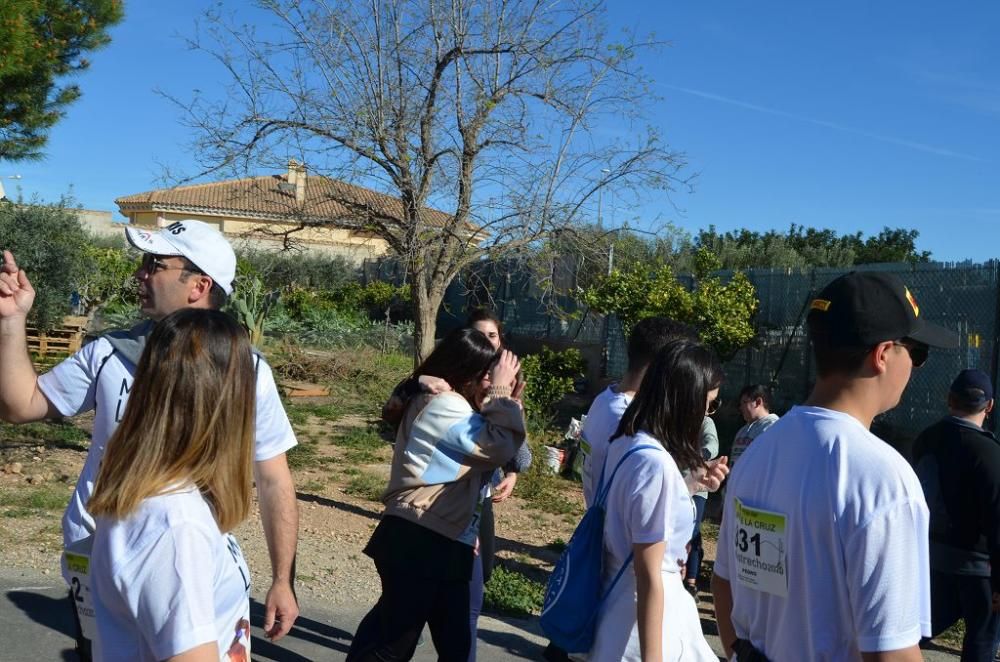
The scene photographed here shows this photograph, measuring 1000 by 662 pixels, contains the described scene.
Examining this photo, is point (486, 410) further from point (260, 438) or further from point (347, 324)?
point (347, 324)

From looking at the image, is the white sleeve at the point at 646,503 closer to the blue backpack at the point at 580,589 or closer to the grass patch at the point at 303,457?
the blue backpack at the point at 580,589

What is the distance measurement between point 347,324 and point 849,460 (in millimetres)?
20471

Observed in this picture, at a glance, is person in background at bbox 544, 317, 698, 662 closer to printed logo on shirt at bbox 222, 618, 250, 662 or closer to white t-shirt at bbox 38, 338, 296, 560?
white t-shirt at bbox 38, 338, 296, 560

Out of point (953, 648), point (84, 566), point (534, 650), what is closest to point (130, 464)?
point (84, 566)

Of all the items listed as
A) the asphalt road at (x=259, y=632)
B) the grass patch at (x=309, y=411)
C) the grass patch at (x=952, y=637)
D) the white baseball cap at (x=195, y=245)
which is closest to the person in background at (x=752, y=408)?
the grass patch at (x=952, y=637)

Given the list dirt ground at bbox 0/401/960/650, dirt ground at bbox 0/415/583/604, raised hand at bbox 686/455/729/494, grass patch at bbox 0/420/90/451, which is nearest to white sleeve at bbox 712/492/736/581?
raised hand at bbox 686/455/729/494

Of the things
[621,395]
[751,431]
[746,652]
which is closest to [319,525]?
[751,431]

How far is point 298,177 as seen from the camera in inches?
399

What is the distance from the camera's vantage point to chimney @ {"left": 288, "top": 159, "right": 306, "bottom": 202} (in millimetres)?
9820

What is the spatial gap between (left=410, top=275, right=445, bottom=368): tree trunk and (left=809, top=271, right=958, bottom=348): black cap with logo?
8.21m

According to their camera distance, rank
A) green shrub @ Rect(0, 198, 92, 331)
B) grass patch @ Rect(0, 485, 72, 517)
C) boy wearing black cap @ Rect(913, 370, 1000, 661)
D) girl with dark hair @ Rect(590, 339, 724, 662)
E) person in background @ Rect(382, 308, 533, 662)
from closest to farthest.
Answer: girl with dark hair @ Rect(590, 339, 724, 662) < person in background @ Rect(382, 308, 533, 662) < boy wearing black cap @ Rect(913, 370, 1000, 661) < grass patch @ Rect(0, 485, 72, 517) < green shrub @ Rect(0, 198, 92, 331)

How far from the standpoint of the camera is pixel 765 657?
7.09 feet

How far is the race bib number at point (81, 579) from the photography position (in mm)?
2520

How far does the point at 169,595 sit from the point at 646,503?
5.08ft
